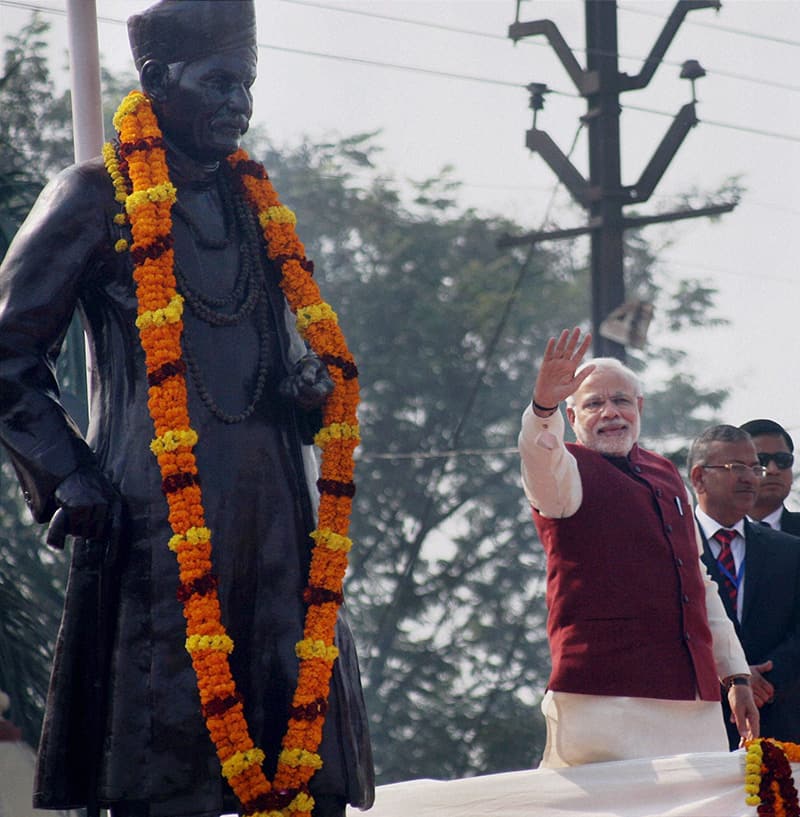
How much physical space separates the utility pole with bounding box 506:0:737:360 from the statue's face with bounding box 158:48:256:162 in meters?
9.04

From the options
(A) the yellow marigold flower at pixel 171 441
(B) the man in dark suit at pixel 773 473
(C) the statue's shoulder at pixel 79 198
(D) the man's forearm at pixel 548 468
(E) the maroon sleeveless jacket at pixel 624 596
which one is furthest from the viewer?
(B) the man in dark suit at pixel 773 473

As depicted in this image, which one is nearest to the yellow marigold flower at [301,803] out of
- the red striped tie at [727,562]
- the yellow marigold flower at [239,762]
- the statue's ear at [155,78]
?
the yellow marigold flower at [239,762]

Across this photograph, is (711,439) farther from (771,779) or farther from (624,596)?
(771,779)

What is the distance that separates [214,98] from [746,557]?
9.96 feet

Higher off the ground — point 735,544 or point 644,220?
point 644,220

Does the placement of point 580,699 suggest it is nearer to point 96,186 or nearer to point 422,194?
point 96,186

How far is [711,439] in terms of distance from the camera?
6.25 m

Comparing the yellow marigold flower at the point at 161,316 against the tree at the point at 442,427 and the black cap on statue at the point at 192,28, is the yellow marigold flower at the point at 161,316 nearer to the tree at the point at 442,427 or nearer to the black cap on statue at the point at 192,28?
the black cap on statue at the point at 192,28

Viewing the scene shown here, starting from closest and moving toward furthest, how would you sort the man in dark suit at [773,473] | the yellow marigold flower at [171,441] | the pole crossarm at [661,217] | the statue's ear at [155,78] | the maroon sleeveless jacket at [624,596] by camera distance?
the yellow marigold flower at [171,441], the statue's ear at [155,78], the maroon sleeveless jacket at [624,596], the man in dark suit at [773,473], the pole crossarm at [661,217]

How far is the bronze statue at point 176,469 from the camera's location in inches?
139

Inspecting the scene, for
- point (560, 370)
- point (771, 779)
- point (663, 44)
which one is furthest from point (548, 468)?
point (663, 44)

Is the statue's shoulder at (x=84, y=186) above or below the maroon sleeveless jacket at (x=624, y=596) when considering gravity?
above

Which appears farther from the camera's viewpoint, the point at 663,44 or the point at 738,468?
the point at 663,44

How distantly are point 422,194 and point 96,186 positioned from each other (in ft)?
62.2
